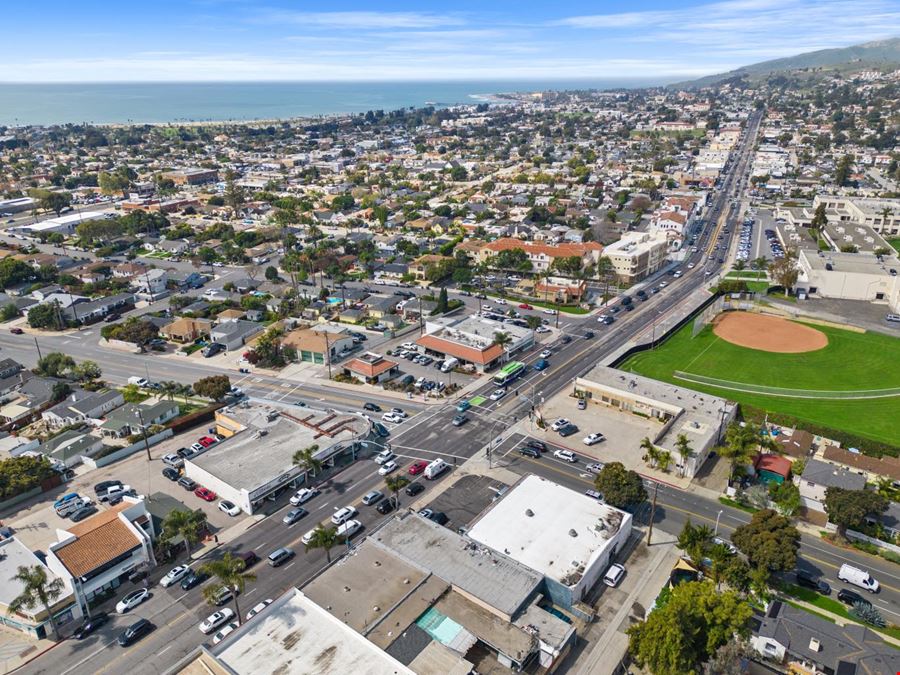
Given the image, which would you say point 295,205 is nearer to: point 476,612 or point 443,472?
point 443,472

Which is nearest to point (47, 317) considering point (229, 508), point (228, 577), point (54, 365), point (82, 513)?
point (54, 365)

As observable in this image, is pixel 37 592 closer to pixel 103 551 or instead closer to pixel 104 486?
pixel 103 551

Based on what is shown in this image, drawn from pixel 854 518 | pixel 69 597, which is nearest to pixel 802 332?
pixel 854 518

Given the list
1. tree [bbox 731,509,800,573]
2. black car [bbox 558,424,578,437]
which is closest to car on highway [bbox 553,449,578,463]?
black car [bbox 558,424,578,437]

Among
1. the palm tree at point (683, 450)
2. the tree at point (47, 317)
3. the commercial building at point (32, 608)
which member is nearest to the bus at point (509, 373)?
the palm tree at point (683, 450)

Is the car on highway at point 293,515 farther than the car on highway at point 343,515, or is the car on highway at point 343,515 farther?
the car on highway at point 293,515

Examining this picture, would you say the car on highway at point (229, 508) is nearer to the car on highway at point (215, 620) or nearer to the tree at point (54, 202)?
the car on highway at point (215, 620)

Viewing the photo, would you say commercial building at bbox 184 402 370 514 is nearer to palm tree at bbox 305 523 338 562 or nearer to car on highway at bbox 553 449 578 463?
palm tree at bbox 305 523 338 562
